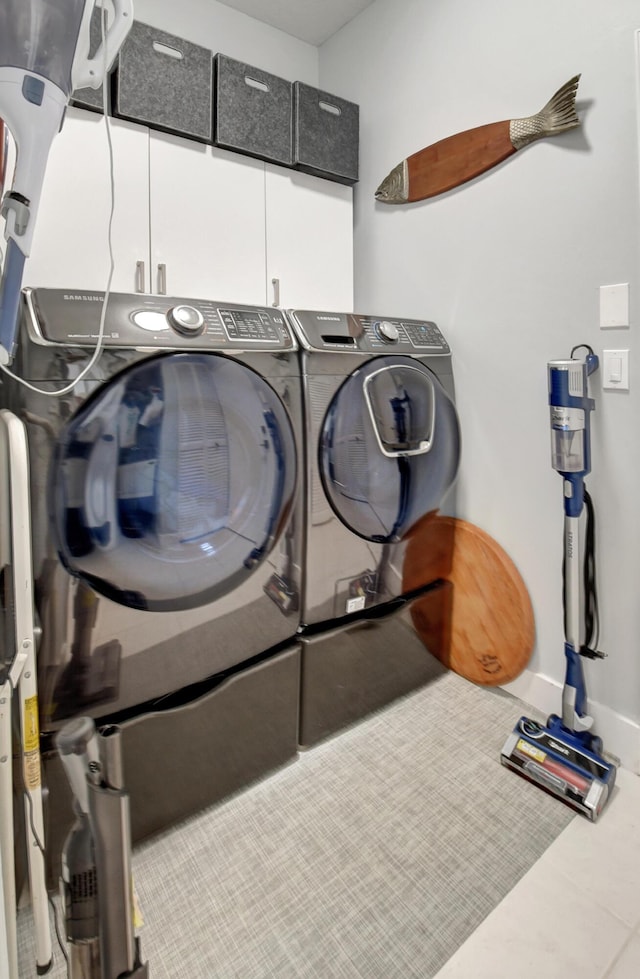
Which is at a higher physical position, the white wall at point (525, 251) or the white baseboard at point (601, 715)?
the white wall at point (525, 251)

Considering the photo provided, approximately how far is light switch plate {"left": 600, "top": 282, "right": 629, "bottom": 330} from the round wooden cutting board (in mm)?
799

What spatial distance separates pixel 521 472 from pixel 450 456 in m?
0.24

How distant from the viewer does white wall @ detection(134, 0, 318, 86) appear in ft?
6.48

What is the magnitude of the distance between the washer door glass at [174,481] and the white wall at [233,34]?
156cm

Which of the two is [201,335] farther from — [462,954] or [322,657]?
[462,954]

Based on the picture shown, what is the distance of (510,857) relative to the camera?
4.26ft

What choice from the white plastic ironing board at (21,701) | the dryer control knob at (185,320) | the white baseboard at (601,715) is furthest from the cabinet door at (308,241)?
the white baseboard at (601,715)

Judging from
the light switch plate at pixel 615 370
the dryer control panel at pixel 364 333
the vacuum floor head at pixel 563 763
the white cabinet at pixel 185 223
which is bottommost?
the vacuum floor head at pixel 563 763

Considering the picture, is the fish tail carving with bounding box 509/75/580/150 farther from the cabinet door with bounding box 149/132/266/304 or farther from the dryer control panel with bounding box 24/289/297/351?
the dryer control panel with bounding box 24/289/297/351

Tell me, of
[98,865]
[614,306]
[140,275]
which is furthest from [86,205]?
[98,865]

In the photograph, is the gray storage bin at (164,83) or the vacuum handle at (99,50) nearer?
the vacuum handle at (99,50)

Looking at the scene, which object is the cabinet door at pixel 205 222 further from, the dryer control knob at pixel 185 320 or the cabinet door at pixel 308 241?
the dryer control knob at pixel 185 320

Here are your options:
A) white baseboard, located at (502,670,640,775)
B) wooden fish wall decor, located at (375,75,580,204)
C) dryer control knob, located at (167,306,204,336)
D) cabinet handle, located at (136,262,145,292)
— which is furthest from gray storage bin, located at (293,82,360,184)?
white baseboard, located at (502,670,640,775)

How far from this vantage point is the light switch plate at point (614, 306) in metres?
1.53
